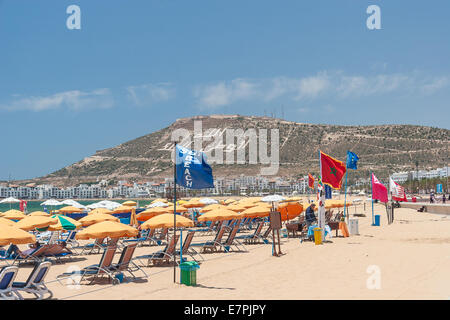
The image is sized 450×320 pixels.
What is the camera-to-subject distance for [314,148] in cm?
12531

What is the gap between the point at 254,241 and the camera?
16891 mm

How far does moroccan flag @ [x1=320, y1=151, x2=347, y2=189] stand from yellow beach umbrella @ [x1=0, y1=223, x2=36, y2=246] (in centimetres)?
977

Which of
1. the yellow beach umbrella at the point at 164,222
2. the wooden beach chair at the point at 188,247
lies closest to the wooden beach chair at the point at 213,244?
the wooden beach chair at the point at 188,247

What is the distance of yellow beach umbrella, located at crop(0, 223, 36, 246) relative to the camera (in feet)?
27.3

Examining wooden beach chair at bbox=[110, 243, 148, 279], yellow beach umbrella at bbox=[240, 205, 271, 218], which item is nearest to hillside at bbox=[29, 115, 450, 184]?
yellow beach umbrella at bbox=[240, 205, 271, 218]

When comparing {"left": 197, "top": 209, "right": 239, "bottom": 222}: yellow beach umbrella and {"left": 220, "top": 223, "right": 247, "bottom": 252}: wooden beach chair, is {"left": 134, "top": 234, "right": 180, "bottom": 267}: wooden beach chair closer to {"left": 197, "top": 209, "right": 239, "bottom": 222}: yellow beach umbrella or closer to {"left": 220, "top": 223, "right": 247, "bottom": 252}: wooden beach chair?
{"left": 197, "top": 209, "right": 239, "bottom": 222}: yellow beach umbrella

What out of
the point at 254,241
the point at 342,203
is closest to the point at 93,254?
the point at 254,241

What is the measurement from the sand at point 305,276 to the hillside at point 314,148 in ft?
320

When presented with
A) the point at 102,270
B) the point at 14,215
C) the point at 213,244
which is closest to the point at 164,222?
the point at 102,270

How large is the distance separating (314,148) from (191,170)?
11854 cm

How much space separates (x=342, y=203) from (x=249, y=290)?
15.2 m
